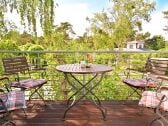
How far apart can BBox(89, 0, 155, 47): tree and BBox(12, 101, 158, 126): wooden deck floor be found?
19.0m

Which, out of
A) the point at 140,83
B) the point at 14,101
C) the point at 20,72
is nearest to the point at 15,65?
the point at 20,72

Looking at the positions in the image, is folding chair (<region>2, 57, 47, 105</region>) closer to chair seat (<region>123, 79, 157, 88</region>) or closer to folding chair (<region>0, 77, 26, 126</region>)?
folding chair (<region>0, 77, 26, 126</region>)

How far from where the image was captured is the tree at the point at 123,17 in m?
22.5

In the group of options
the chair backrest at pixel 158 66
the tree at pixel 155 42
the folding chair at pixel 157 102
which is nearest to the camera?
the folding chair at pixel 157 102

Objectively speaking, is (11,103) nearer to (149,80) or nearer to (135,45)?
(149,80)

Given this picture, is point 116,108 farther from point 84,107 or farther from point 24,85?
point 24,85

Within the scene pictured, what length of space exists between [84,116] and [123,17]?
1989 cm

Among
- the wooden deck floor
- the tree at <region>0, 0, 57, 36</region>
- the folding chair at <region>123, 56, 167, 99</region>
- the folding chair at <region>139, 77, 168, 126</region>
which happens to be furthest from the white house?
the folding chair at <region>139, 77, 168, 126</region>

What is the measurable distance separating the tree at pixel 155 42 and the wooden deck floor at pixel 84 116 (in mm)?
25728

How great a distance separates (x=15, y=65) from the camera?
4043 mm

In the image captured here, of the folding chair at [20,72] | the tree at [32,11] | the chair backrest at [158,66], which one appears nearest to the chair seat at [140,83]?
the chair backrest at [158,66]

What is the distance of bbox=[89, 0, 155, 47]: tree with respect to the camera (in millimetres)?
22547

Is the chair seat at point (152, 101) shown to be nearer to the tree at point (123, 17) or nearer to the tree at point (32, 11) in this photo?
the tree at point (32, 11)

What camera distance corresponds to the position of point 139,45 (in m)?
31.9
